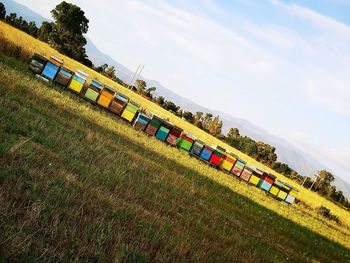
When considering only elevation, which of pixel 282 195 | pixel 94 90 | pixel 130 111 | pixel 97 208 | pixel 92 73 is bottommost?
pixel 97 208

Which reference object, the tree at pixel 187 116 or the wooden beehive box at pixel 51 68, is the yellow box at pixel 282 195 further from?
the tree at pixel 187 116

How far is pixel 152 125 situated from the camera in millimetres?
19062

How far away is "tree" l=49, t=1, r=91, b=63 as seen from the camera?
58.0m

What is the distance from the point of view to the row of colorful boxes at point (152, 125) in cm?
1653

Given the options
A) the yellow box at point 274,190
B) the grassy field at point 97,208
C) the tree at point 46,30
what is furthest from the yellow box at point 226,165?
the tree at point 46,30

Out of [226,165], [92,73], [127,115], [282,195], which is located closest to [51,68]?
[127,115]

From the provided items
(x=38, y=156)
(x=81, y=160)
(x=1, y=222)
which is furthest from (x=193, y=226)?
(x=1, y=222)

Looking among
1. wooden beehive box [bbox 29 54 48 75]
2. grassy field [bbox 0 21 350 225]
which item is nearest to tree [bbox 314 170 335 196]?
grassy field [bbox 0 21 350 225]

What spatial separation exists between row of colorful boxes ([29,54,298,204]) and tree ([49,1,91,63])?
4169 cm

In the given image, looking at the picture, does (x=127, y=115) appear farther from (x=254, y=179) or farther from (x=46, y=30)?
(x=46, y=30)

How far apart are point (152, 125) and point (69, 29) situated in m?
48.4

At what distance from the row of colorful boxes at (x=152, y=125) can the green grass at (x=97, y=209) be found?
15.4ft

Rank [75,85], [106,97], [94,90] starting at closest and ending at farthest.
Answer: [75,85] < [94,90] < [106,97]

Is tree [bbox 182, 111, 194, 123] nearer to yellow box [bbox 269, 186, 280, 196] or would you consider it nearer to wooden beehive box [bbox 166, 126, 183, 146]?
yellow box [bbox 269, 186, 280, 196]
